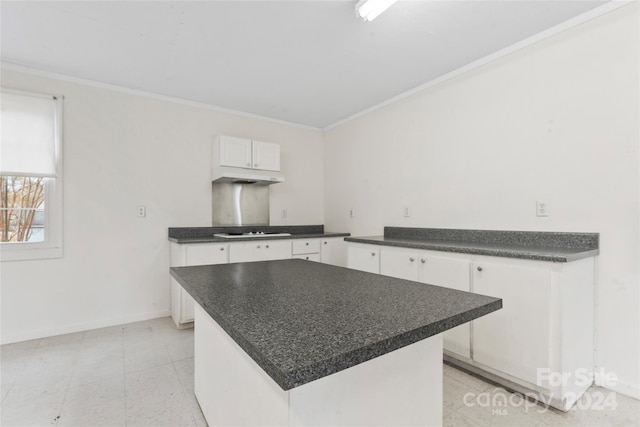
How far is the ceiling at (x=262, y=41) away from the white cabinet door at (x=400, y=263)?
164cm

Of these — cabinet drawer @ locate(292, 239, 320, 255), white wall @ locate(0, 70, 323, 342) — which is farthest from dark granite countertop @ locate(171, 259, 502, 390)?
white wall @ locate(0, 70, 323, 342)

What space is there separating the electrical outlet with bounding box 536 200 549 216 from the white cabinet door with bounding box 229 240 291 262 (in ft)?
7.60

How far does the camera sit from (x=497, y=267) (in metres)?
1.83

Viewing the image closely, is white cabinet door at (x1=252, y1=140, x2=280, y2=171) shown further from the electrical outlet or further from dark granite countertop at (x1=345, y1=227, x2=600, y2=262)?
the electrical outlet

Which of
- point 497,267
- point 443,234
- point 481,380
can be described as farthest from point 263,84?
point 481,380

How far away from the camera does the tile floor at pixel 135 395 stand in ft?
5.14

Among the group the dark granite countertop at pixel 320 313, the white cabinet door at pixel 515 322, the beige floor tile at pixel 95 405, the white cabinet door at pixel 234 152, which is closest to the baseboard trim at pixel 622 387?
the white cabinet door at pixel 515 322

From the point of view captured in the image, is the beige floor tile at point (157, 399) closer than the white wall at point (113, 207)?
Yes

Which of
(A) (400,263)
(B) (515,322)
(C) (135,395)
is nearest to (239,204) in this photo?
(A) (400,263)

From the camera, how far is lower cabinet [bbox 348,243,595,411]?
160 centimetres

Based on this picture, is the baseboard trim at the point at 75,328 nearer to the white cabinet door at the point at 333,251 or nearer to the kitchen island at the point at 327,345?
the white cabinet door at the point at 333,251

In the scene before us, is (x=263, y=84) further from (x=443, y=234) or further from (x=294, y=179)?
(x=443, y=234)

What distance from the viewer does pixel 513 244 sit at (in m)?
2.23

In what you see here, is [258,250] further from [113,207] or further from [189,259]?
[113,207]
